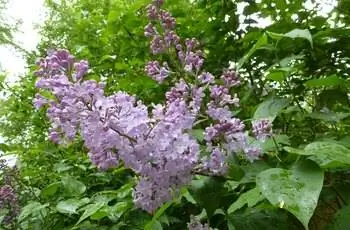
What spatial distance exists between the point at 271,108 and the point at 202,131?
189 millimetres

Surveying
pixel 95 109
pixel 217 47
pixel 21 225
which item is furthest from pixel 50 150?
pixel 95 109

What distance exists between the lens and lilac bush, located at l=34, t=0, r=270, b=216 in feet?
3.38

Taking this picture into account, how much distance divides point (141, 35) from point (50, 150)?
678 mm

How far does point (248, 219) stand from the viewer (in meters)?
1.19

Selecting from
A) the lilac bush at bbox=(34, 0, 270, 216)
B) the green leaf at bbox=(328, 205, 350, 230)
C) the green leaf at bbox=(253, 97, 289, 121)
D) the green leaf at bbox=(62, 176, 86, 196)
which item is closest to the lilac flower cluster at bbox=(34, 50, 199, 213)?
the lilac bush at bbox=(34, 0, 270, 216)

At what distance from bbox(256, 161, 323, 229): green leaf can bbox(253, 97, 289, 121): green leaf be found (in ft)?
1.09

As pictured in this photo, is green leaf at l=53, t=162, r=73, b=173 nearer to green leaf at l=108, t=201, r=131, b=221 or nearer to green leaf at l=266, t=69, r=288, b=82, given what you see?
green leaf at l=108, t=201, r=131, b=221

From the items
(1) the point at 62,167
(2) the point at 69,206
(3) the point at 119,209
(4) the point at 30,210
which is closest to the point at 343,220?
(3) the point at 119,209

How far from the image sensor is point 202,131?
1309 mm

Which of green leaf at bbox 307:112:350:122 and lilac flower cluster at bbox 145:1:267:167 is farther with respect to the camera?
green leaf at bbox 307:112:350:122

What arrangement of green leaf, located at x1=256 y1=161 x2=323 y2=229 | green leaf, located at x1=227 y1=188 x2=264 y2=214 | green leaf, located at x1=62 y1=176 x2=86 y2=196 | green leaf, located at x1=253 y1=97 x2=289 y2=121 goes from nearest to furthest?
green leaf, located at x1=256 y1=161 x2=323 y2=229
green leaf, located at x1=227 y1=188 x2=264 y2=214
green leaf, located at x1=253 y1=97 x2=289 y2=121
green leaf, located at x1=62 y1=176 x2=86 y2=196

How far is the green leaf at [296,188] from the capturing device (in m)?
0.80

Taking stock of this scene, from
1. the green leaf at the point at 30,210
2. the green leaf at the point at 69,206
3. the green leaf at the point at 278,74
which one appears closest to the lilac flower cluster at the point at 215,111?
the green leaf at the point at 278,74

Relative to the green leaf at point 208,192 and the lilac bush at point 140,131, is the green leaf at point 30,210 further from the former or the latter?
the green leaf at point 208,192
